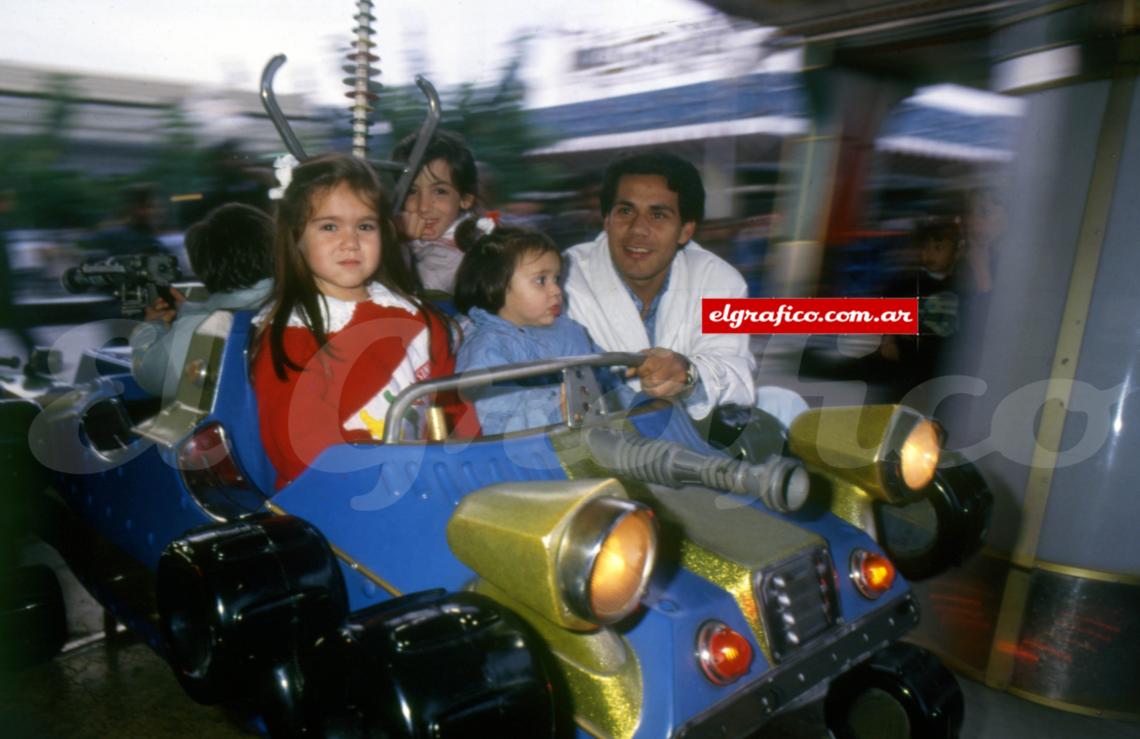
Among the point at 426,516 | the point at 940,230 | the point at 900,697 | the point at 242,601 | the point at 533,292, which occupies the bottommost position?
the point at 900,697

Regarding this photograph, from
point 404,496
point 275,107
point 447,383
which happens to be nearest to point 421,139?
point 275,107

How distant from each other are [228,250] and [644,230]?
3.67ft

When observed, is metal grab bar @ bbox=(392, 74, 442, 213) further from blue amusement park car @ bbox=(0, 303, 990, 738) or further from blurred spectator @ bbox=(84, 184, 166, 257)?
blurred spectator @ bbox=(84, 184, 166, 257)

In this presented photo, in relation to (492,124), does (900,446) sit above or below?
below

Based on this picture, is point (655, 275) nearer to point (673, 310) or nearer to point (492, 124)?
point (673, 310)

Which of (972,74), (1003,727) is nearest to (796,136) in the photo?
(972,74)

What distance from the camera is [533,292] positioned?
188 centimetres

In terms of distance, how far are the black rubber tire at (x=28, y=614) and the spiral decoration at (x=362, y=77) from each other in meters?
1.47

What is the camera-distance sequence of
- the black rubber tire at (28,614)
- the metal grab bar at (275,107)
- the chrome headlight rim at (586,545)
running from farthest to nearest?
the black rubber tire at (28,614), the metal grab bar at (275,107), the chrome headlight rim at (586,545)

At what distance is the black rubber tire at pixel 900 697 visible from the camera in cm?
155

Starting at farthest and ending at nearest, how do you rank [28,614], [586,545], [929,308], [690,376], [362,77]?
[929,308]
[28,614]
[362,77]
[690,376]
[586,545]

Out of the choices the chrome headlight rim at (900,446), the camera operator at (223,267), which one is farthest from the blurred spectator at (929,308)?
the camera operator at (223,267)

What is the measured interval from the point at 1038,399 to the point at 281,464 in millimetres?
2027

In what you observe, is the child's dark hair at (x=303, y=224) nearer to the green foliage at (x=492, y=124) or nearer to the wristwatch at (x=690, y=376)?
the green foliage at (x=492, y=124)
